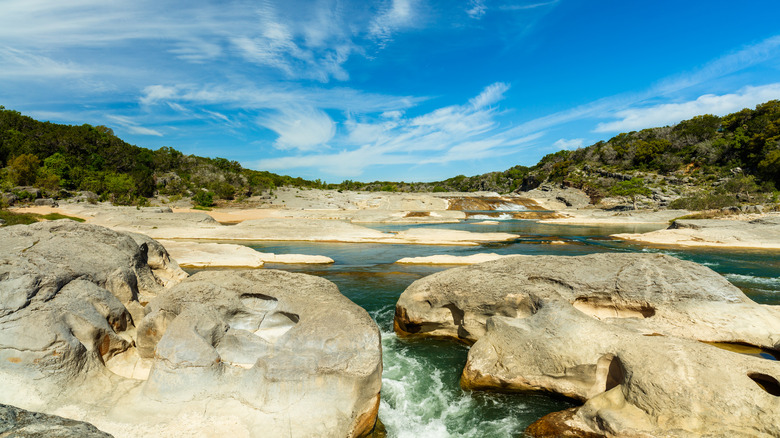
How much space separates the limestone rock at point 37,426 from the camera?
259 centimetres

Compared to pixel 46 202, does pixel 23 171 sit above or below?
above

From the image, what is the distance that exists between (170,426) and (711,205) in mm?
66104

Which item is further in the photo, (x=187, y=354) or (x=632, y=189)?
(x=632, y=189)

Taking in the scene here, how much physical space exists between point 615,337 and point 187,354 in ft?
26.4

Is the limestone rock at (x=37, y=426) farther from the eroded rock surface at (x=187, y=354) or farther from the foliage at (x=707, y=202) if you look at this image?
the foliage at (x=707, y=202)

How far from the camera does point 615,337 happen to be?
267 inches

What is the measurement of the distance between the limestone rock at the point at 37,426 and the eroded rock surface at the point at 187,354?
88.6 inches

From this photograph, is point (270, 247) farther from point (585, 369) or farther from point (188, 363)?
point (585, 369)

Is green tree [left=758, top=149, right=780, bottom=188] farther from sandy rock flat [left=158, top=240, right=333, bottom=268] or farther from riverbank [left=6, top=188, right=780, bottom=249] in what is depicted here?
sandy rock flat [left=158, top=240, right=333, bottom=268]

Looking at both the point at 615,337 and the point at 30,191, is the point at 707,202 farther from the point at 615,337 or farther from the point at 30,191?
the point at 30,191

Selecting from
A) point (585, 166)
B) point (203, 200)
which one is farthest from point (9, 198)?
point (585, 166)

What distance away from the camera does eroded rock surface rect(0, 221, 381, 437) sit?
16.4 ft

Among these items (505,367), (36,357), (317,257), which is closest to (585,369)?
(505,367)

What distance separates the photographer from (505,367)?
24.4 feet
